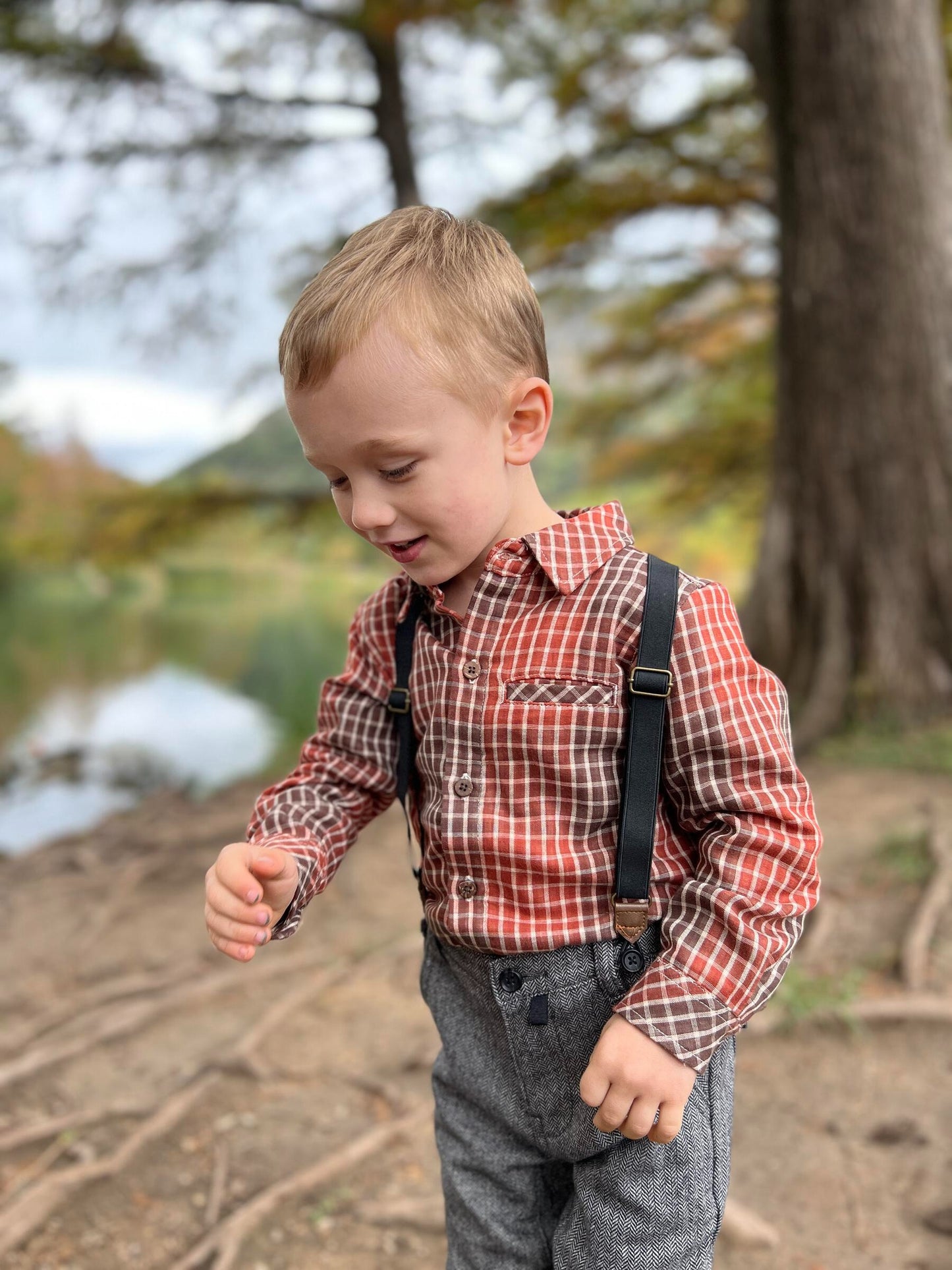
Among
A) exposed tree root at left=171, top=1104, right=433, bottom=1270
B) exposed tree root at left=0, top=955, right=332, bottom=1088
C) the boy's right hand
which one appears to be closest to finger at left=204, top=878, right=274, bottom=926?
the boy's right hand

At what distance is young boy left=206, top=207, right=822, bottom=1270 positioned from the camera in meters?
1.13

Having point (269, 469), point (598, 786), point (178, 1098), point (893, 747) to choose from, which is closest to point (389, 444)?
point (598, 786)

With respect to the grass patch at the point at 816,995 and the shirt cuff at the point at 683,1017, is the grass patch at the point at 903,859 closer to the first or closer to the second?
the grass patch at the point at 816,995

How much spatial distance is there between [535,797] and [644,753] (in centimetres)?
14

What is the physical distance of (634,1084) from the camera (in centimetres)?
108

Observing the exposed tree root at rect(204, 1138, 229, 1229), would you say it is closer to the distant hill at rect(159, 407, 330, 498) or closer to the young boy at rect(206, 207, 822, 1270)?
the young boy at rect(206, 207, 822, 1270)

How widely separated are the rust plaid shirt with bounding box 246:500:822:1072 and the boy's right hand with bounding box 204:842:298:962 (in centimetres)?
12

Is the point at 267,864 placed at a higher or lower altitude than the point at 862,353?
lower

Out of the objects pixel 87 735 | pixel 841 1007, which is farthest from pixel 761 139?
pixel 87 735

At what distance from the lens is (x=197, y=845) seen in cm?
508

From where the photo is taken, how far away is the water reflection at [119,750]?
7777 mm

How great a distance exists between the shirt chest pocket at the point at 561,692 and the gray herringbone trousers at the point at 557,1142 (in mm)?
280

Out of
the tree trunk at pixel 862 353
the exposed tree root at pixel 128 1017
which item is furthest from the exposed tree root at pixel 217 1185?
the tree trunk at pixel 862 353

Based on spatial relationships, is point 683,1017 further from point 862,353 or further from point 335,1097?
point 862,353
